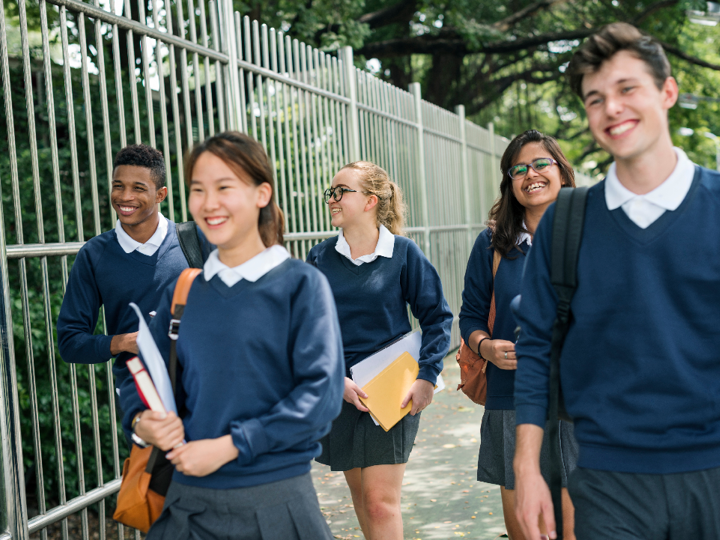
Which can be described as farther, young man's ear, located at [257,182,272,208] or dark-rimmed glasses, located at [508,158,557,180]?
dark-rimmed glasses, located at [508,158,557,180]

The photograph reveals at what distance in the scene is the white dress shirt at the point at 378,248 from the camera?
11.6ft

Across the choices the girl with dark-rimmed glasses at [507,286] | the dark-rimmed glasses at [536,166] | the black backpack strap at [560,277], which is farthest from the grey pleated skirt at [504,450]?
the black backpack strap at [560,277]

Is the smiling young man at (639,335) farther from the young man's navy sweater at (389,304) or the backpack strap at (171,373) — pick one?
the young man's navy sweater at (389,304)

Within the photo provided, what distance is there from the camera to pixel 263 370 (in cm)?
197

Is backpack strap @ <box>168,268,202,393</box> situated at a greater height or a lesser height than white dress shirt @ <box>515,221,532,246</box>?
lesser

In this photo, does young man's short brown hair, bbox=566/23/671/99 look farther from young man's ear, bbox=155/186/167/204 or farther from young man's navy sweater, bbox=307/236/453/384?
young man's ear, bbox=155/186/167/204

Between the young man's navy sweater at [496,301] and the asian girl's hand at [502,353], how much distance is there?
A: 0.09 m

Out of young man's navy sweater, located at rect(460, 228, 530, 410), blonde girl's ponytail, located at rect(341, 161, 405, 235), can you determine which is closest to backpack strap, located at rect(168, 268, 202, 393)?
young man's navy sweater, located at rect(460, 228, 530, 410)

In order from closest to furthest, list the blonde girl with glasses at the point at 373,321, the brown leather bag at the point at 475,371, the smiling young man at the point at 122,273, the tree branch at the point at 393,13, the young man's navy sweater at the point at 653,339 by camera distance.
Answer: the young man's navy sweater at the point at 653,339 < the smiling young man at the point at 122,273 < the brown leather bag at the point at 475,371 < the blonde girl with glasses at the point at 373,321 < the tree branch at the point at 393,13

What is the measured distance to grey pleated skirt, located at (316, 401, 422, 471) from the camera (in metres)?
3.43

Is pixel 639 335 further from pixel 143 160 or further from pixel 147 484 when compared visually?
pixel 143 160

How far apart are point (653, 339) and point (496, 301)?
1.37 m

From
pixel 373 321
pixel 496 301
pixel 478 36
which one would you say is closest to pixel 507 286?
pixel 496 301

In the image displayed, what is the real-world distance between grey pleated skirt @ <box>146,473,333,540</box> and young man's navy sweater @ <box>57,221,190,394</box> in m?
1.10
